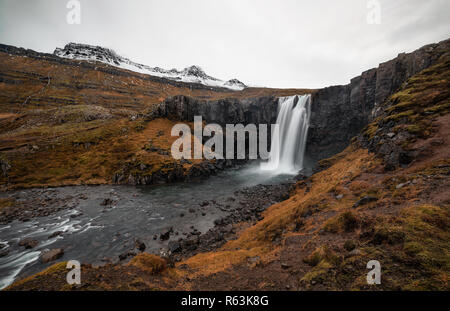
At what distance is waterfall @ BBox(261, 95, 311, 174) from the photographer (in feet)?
165

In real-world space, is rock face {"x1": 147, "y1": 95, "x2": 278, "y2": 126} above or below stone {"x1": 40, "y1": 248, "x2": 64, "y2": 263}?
above

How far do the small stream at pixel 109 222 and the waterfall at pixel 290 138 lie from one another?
866 inches

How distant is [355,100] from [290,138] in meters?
18.3

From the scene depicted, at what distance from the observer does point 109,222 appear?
2039 centimetres

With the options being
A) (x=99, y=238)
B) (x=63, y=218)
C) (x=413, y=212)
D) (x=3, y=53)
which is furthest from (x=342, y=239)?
(x=3, y=53)

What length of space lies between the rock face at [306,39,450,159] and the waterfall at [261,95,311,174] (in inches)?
90.0

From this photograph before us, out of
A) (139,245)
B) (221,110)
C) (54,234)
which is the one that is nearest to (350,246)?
(139,245)

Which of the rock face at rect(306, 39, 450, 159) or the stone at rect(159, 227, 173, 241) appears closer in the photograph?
the stone at rect(159, 227, 173, 241)

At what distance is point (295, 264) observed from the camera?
795cm

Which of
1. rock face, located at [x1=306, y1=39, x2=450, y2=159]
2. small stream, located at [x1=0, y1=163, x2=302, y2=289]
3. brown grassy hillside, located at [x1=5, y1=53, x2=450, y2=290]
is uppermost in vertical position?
rock face, located at [x1=306, y1=39, x2=450, y2=159]

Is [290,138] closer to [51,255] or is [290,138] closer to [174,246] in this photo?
[174,246]

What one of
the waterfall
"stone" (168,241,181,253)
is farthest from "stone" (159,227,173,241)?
the waterfall

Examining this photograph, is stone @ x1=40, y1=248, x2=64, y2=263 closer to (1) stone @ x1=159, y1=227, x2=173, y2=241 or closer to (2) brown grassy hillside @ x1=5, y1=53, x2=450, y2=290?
(1) stone @ x1=159, y1=227, x2=173, y2=241

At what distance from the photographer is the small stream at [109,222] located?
579 inches
